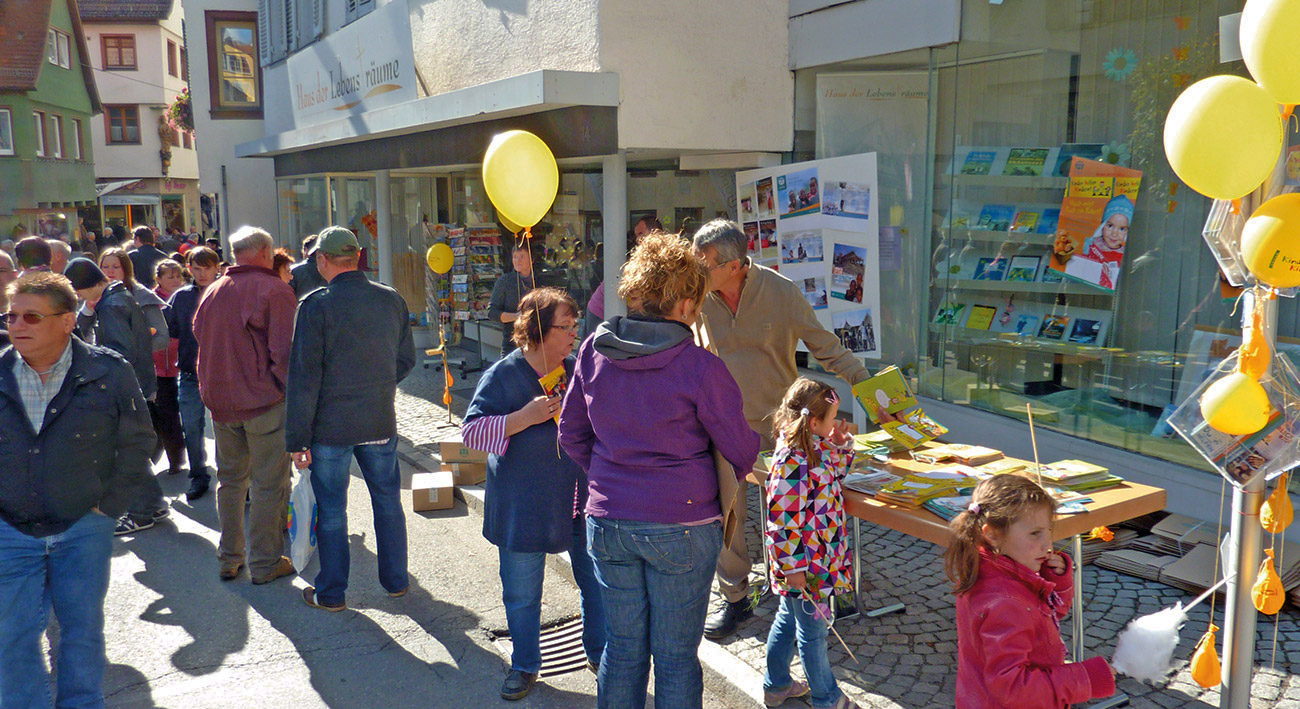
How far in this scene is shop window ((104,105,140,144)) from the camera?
43500 millimetres

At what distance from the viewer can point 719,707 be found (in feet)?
13.0

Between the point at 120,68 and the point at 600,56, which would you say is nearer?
the point at 600,56

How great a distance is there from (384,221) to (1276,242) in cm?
1157

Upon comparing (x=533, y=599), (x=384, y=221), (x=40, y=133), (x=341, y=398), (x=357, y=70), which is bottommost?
(x=533, y=599)

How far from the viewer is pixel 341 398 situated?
4676mm

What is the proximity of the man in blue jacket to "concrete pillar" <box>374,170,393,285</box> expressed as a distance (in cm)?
802

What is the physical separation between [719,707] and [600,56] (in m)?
4.98

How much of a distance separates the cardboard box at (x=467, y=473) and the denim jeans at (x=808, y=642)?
3.72 m

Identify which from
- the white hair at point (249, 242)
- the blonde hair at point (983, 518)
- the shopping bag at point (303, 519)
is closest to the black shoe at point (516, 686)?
the shopping bag at point (303, 519)

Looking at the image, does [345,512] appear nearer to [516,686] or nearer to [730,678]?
[516,686]

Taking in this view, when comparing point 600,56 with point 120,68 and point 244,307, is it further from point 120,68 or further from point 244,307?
point 120,68

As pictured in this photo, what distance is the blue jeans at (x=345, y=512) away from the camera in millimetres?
4773

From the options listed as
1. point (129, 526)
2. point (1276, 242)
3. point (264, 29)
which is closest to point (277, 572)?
point (129, 526)

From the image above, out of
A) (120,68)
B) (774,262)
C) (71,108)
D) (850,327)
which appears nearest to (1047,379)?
(850,327)
